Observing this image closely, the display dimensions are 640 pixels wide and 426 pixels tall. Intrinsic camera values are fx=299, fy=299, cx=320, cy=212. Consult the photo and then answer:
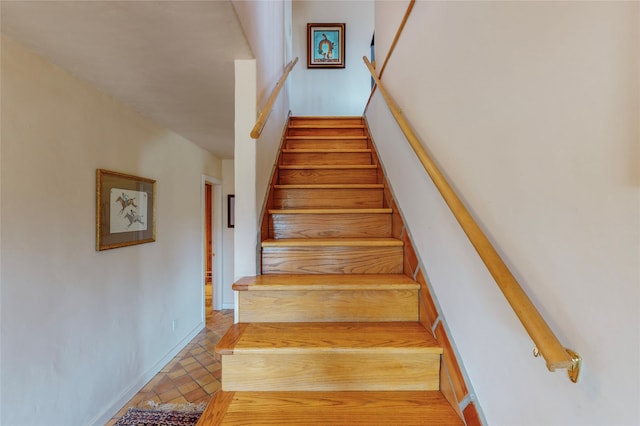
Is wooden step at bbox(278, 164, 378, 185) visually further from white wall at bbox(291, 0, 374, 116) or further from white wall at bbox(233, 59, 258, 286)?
white wall at bbox(291, 0, 374, 116)

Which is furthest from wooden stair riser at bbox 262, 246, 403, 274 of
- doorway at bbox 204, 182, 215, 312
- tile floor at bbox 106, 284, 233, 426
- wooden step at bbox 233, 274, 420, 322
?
doorway at bbox 204, 182, 215, 312

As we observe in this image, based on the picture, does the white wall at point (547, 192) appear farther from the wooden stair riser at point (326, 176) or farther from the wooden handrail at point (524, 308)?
the wooden stair riser at point (326, 176)

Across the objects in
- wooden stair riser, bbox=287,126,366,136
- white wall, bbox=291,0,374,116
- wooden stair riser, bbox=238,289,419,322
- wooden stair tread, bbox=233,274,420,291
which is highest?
white wall, bbox=291,0,374,116

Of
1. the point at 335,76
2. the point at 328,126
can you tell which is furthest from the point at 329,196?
the point at 335,76

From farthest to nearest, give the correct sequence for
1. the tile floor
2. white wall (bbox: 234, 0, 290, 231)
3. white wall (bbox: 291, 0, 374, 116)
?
white wall (bbox: 291, 0, 374, 116), the tile floor, white wall (bbox: 234, 0, 290, 231)

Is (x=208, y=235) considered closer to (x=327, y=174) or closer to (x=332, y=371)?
(x=327, y=174)

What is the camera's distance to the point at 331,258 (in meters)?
1.70

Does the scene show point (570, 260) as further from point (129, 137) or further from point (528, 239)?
point (129, 137)

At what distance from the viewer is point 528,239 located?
728 mm

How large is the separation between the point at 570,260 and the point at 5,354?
86.6 inches

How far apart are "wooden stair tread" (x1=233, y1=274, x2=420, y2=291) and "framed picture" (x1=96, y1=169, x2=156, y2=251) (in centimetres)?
123

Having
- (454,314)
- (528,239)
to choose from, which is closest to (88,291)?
(454,314)

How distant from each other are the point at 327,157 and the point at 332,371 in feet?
6.06

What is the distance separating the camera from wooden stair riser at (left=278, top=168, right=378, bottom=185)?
2.42 meters
